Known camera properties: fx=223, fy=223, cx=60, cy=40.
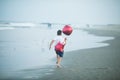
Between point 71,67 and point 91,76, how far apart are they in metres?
1.51

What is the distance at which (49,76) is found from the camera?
7.09 meters

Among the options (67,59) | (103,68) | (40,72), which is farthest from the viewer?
(67,59)

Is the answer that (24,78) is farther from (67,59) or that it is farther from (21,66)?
(67,59)

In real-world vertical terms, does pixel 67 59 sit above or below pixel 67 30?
below

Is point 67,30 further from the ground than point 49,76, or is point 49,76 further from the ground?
point 67,30

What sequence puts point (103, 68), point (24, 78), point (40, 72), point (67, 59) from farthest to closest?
point (67, 59), point (103, 68), point (40, 72), point (24, 78)

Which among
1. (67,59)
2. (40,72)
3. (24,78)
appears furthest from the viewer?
(67,59)

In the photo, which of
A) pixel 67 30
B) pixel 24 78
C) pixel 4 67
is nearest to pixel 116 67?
pixel 67 30

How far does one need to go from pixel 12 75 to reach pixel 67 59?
3.59 meters

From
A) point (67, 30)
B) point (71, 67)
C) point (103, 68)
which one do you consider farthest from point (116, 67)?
point (67, 30)

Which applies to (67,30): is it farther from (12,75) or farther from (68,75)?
(12,75)

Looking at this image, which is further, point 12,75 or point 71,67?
point 71,67

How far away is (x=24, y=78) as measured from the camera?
6848mm

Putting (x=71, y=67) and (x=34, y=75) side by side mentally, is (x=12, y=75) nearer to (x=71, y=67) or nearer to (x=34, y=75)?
(x=34, y=75)
